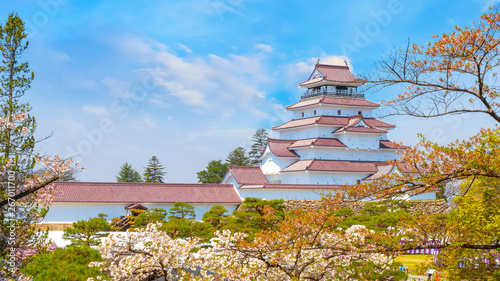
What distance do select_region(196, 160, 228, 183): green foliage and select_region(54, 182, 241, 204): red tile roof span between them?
22.8m

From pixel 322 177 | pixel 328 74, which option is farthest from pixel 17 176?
pixel 328 74

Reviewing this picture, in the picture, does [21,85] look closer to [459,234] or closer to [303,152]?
[459,234]

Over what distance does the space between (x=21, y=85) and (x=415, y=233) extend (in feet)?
31.7

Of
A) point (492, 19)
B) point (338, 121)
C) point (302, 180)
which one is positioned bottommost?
point (492, 19)

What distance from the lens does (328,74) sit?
43.6 metres

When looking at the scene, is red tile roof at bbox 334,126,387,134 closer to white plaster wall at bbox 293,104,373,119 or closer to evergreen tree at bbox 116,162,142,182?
white plaster wall at bbox 293,104,373,119

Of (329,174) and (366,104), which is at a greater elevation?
(366,104)

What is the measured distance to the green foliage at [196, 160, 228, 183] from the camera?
191 feet

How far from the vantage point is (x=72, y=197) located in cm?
2989

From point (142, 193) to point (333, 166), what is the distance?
644 inches

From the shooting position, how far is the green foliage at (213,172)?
58312 mm

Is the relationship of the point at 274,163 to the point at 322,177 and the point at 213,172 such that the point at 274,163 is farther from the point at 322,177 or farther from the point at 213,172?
Result: the point at 213,172

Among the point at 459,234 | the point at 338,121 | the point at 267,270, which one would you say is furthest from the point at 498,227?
the point at 338,121

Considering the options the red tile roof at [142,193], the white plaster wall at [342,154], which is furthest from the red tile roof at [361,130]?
the red tile roof at [142,193]
